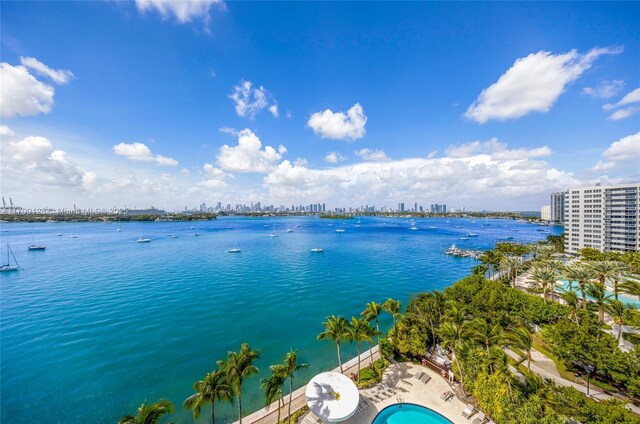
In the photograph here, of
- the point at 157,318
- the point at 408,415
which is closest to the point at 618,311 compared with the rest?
the point at 408,415

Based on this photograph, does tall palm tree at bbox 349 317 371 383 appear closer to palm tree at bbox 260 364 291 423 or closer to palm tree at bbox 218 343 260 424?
palm tree at bbox 260 364 291 423

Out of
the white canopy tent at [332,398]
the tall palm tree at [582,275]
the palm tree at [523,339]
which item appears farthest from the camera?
the tall palm tree at [582,275]

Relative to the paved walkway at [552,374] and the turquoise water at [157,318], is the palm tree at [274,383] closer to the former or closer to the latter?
the turquoise water at [157,318]

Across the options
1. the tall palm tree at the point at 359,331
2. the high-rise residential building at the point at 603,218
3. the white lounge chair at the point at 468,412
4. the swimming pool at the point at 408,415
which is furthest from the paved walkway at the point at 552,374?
the high-rise residential building at the point at 603,218

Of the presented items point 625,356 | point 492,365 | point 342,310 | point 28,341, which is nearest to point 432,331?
point 492,365

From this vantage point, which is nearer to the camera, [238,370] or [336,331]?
[238,370]

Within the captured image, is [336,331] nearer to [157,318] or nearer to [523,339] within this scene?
[523,339]
